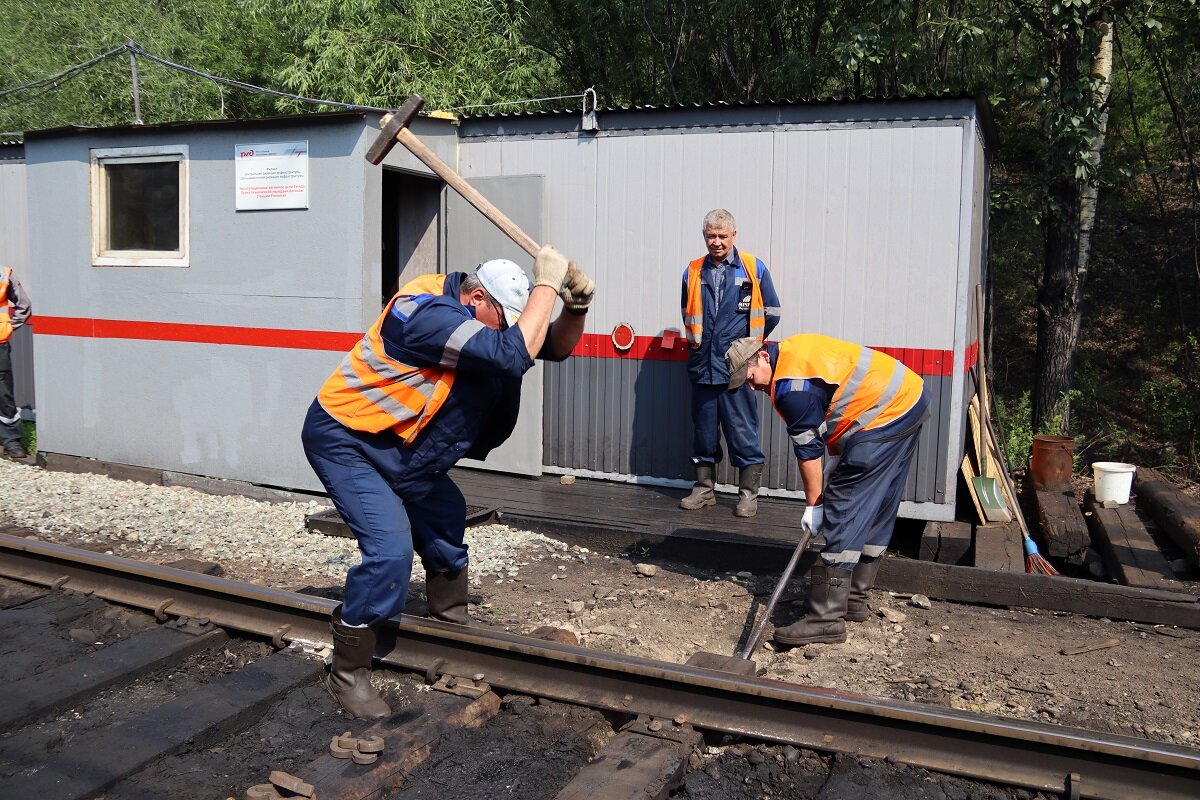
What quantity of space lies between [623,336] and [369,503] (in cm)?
425

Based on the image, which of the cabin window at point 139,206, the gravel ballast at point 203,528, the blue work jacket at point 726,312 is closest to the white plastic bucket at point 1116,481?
the blue work jacket at point 726,312

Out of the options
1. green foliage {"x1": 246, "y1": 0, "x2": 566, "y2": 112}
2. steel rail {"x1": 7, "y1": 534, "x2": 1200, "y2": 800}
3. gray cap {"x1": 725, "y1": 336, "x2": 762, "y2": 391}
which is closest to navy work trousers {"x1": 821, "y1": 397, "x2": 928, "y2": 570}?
gray cap {"x1": 725, "y1": 336, "x2": 762, "y2": 391}

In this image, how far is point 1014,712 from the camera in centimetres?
457

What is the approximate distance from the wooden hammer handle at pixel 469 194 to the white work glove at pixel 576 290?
317 mm

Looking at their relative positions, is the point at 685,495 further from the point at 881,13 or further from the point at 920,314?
the point at 881,13

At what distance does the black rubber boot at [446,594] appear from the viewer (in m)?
5.00

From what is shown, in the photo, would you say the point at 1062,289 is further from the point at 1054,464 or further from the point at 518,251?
the point at 518,251

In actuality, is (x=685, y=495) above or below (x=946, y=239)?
below

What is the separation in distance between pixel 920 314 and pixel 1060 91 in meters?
3.93

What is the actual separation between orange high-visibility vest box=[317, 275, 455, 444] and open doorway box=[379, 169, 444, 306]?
5.01 metres

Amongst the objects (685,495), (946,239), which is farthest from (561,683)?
(946,239)

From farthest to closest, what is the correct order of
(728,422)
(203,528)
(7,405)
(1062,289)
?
1. (1062,289)
2. (7,405)
3. (203,528)
4. (728,422)

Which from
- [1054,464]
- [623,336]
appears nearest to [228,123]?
[623,336]

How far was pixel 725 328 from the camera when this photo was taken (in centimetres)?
741
